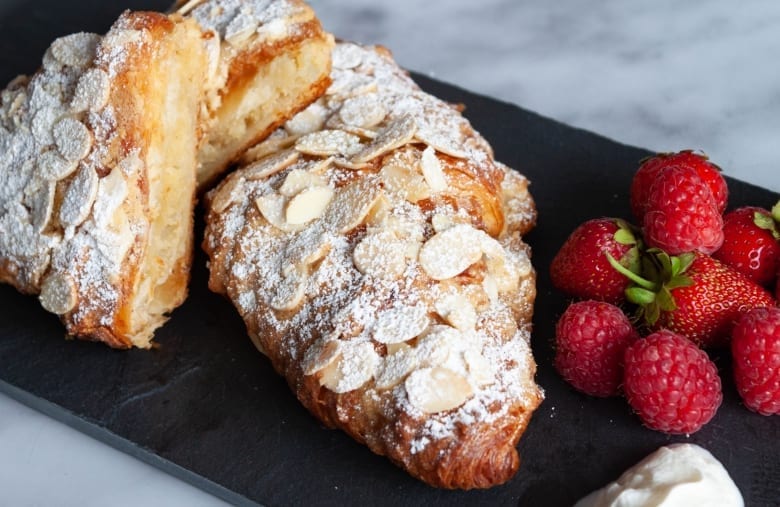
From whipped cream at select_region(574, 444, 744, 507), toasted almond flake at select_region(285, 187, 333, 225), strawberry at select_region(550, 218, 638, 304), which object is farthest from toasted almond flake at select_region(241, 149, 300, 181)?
whipped cream at select_region(574, 444, 744, 507)

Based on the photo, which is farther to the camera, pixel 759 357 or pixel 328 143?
pixel 328 143

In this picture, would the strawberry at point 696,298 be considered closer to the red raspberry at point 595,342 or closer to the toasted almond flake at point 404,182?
the red raspberry at point 595,342

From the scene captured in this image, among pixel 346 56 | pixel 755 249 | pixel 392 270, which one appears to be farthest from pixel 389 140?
pixel 755 249

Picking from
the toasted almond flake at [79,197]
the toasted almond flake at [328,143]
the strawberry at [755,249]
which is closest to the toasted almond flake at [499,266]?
the toasted almond flake at [328,143]

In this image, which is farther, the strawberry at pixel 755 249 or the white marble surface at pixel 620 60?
the white marble surface at pixel 620 60

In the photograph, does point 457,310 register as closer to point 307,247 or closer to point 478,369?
point 478,369

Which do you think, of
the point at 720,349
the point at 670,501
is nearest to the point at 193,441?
the point at 670,501

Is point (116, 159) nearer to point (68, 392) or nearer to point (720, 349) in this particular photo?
point (68, 392)
